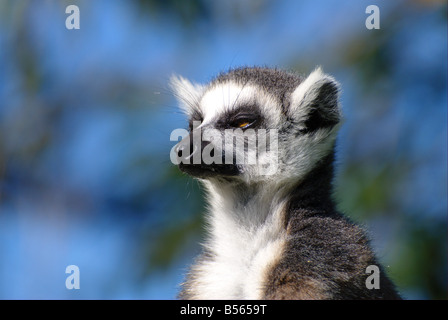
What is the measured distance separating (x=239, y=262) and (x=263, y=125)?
847 mm

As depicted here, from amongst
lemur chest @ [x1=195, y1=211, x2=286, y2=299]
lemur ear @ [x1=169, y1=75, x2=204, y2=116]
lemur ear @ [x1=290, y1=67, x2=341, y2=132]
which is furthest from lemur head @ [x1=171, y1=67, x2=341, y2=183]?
lemur chest @ [x1=195, y1=211, x2=286, y2=299]

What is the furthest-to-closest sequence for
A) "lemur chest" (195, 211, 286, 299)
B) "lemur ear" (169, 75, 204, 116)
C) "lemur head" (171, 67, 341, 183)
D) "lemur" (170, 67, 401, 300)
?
"lemur ear" (169, 75, 204, 116), "lemur head" (171, 67, 341, 183), "lemur chest" (195, 211, 286, 299), "lemur" (170, 67, 401, 300)

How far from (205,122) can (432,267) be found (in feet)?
10.6

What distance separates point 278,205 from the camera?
3.45m

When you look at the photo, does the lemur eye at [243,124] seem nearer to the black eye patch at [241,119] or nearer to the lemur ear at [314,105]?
the black eye patch at [241,119]

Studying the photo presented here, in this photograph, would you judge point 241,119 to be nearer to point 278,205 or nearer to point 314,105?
point 314,105

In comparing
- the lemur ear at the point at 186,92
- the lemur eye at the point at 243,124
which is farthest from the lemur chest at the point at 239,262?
the lemur ear at the point at 186,92

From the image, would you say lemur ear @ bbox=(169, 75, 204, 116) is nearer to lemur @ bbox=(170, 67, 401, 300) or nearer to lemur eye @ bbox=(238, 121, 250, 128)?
lemur @ bbox=(170, 67, 401, 300)

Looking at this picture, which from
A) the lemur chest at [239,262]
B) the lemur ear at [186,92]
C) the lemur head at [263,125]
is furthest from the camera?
the lemur ear at [186,92]

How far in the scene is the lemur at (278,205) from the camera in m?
3.09

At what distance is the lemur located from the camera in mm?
3092

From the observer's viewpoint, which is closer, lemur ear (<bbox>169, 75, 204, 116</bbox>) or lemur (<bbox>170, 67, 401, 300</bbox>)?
lemur (<bbox>170, 67, 401, 300</bbox>)

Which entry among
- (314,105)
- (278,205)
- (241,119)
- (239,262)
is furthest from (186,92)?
(239,262)

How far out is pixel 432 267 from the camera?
5922 millimetres
